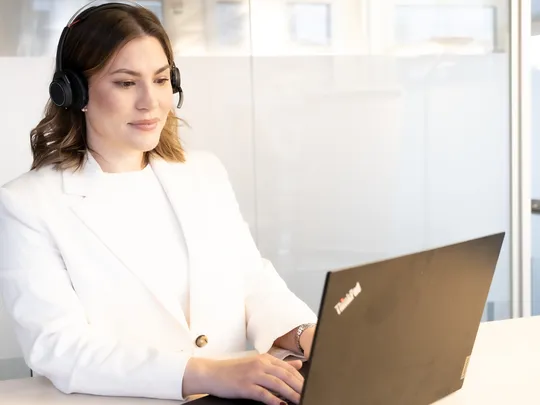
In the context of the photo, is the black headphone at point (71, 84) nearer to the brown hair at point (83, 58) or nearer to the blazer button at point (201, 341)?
the brown hair at point (83, 58)

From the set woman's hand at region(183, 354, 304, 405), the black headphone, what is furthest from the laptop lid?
the black headphone

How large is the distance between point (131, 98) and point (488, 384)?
3.01 ft

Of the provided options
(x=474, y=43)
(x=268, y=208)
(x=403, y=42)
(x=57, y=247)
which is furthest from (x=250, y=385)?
(x=474, y=43)

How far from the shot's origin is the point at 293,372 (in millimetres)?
1373

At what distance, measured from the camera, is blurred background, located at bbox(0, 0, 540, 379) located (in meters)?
3.17

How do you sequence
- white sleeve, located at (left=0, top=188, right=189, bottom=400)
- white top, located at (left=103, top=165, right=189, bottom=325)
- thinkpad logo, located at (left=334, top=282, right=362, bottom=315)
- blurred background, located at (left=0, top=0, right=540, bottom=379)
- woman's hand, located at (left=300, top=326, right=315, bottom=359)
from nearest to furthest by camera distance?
1. thinkpad logo, located at (left=334, top=282, right=362, bottom=315)
2. white sleeve, located at (left=0, top=188, right=189, bottom=400)
3. woman's hand, located at (left=300, top=326, right=315, bottom=359)
4. white top, located at (left=103, top=165, right=189, bottom=325)
5. blurred background, located at (left=0, top=0, right=540, bottom=379)

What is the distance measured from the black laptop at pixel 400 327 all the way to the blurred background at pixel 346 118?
6.51 ft

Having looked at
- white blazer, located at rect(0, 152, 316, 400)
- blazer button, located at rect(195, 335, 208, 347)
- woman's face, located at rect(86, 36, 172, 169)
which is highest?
woman's face, located at rect(86, 36, 172, 169)

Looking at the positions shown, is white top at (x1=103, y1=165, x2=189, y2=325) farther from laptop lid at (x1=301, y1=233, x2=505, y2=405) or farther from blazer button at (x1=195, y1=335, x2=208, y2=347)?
laptop lid at (x1=301, y1=233, x2=505, y2=405)

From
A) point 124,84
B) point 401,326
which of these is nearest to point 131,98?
point 124,84

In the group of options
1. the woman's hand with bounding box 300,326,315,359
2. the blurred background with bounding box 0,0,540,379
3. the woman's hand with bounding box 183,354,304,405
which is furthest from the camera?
the blurred background with bounding box 0,0,540,379

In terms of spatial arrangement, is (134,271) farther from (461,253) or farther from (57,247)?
(461,253)

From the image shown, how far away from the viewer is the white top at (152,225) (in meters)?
1.75

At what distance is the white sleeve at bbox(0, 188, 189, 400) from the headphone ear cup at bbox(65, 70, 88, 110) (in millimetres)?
257
